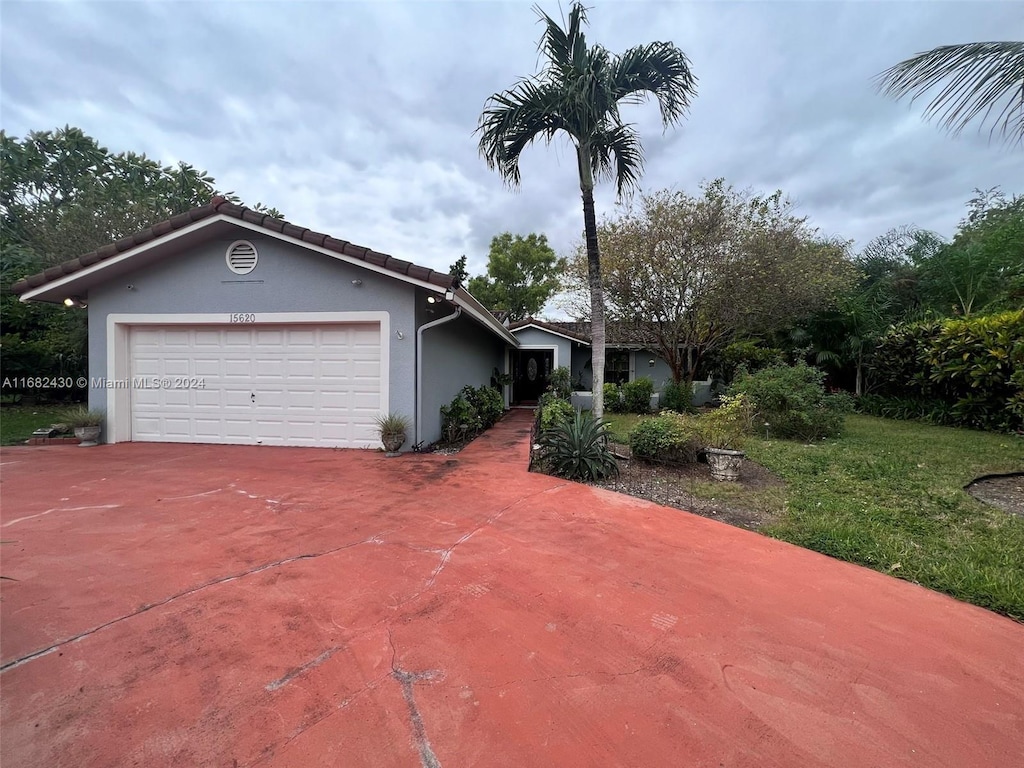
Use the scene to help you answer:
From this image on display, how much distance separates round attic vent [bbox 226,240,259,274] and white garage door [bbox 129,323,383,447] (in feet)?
3.56

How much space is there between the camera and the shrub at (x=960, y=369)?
31.8ft

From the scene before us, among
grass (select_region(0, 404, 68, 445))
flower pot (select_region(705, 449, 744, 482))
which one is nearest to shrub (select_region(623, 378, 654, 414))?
flower pot (select_region(705, 449, 744, 482))

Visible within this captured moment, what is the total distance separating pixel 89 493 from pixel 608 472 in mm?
6591

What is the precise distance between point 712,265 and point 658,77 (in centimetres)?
702

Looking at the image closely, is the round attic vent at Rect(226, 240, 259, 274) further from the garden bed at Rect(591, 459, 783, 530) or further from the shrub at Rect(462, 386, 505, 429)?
the garden bed at Rect(591, 459, 783, 530)

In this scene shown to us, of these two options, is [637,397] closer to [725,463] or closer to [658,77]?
[725,463]

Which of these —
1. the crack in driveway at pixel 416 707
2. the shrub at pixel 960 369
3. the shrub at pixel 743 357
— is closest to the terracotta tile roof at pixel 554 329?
the shrub at pixel 743 357

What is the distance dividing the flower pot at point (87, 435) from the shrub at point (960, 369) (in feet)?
56.7

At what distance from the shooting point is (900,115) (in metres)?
4.62

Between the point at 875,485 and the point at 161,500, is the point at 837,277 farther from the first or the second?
the point at 161,500

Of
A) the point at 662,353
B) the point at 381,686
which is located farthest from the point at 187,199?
the point at 381,686

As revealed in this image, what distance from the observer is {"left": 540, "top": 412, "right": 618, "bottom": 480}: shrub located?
20.4 ft

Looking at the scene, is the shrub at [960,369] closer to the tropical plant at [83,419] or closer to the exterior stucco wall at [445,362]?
the exterior stucco wall at [445,362]

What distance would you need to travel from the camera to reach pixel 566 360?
16969mm
